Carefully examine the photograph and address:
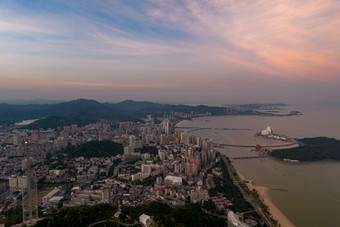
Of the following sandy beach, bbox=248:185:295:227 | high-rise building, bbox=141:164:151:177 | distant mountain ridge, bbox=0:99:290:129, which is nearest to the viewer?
sandy beach, bbox=248:185:295:227

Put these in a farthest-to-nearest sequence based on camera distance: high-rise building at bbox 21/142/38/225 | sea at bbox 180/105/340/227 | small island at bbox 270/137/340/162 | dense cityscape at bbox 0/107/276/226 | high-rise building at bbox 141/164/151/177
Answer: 1. small island at bbox 270/137/340/162
2. high-rise building at bbox 141/164/151/177
3. dense cityscape at bbox 0/107/276/226
4. sea at bbox 180/105/340/227
5. high-rise building at bbox 21/142/38/225

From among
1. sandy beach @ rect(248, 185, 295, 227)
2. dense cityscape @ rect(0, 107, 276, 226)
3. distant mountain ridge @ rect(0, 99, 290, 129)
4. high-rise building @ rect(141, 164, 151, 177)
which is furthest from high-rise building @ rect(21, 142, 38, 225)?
distant mountain ridge @ rect(0, 99, 290, 129)

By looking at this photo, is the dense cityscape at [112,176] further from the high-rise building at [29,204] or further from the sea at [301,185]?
the sea at [301,185]

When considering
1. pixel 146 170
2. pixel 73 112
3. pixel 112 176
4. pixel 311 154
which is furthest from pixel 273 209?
pixel 73 112

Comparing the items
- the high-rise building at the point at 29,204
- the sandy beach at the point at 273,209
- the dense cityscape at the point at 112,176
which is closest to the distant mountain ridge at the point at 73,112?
the dense cityscape at the point at 112,176

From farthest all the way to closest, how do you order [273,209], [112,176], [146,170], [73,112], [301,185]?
[73,112]
[146,170]
[112,176]
[301,185]
[273,209]

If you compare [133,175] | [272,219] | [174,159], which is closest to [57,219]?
[133,175]

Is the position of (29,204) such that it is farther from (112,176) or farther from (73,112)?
(73,112)

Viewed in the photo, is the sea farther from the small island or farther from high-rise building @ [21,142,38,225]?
high-rise building @ [21,142,38,225]
